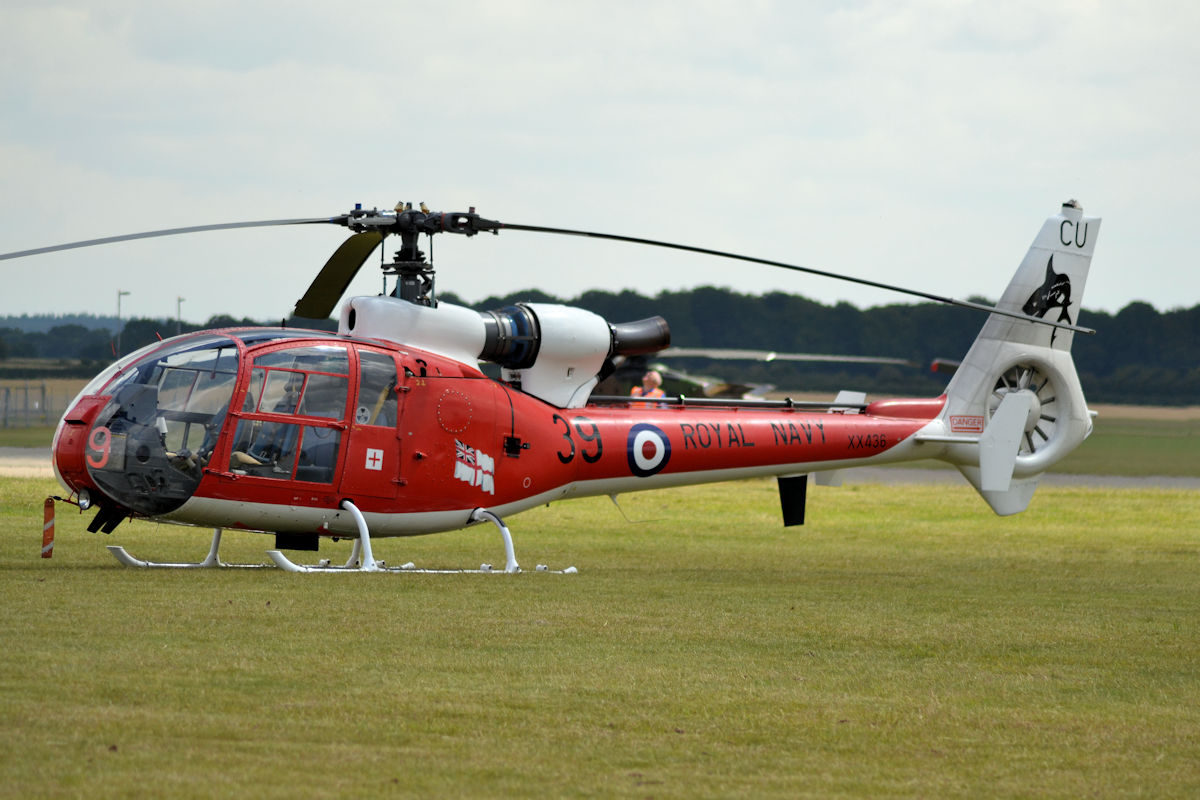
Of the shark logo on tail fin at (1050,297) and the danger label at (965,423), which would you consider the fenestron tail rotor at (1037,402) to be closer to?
the danger label at (965,423)

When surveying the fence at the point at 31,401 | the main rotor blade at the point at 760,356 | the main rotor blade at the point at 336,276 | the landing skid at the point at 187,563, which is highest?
the main rotor blade at the point at 336,276

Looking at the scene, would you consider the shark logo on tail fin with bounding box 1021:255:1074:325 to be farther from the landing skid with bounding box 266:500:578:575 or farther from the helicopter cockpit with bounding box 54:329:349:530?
the helicopter cockpit with bounding box 54:329:349:530

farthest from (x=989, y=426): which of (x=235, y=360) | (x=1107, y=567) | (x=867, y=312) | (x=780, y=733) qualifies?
(x=867, y=312)

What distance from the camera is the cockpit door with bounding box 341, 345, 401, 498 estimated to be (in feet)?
42.2

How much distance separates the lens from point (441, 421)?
13.5 meters

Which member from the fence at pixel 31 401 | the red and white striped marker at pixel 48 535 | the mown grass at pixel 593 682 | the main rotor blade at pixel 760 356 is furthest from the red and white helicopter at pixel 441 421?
the fence at pixel 31 401

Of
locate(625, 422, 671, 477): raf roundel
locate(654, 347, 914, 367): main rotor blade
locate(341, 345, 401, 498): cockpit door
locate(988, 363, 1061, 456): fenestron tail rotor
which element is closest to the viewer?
locate(341, 345, 401, 498): cockpit door

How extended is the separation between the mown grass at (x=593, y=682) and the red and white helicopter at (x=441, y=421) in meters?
0.90

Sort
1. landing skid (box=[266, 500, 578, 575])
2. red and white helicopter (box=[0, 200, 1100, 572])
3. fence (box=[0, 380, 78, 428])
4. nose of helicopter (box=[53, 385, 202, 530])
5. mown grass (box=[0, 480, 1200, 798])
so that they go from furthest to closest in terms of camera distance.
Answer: fence (box=[0, 380, 78, 428]) → landing skid (box=[266, 500, 578, 575]) → red and white helicopter (box=[0, 200, 1100, 572]) → nose of helicopter (box=[53, 385, 202, 530]) → mown grass (box=[0, 480, 1200, 798])

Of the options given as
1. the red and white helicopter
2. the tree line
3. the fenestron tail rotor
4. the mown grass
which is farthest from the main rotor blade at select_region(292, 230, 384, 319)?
the tree line

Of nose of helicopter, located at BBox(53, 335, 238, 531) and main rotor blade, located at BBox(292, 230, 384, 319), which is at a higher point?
main rotor blade, located at BBox(292, 230, 384, 319)

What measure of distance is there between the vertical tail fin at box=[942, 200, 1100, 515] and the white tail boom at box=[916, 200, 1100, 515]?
1cm

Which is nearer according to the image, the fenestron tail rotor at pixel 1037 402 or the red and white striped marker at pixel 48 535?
the red and white striped marker at pixel 48 535

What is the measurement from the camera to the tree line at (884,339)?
7650 centimetres
